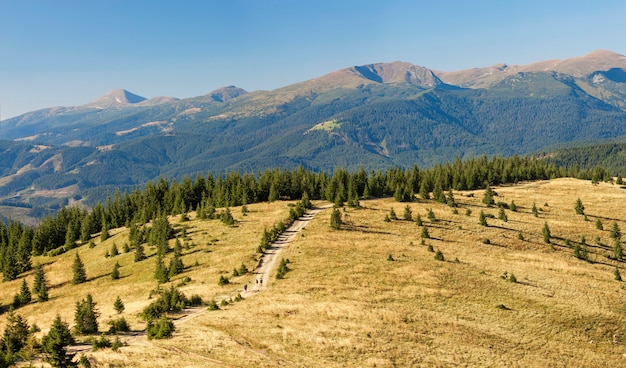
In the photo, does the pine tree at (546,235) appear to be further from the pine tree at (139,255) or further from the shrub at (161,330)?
the pine tree at (139,255)

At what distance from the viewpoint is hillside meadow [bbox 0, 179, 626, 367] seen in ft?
135

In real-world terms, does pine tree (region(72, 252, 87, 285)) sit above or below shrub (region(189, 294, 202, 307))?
below

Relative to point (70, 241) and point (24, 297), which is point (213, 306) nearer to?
point (24, 297)

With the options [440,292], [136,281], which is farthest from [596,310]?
[136,281]

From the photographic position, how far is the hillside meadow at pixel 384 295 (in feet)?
135

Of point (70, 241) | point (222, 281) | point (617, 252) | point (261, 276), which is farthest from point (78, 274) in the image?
point (617, 252)

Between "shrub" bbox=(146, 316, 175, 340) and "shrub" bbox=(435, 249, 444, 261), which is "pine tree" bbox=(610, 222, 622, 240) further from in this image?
"shrub" bbox=(146, 316, 175, 340)

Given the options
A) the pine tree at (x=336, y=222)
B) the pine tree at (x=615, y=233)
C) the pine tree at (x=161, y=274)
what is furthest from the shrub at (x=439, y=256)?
the pine tree at (x=615, y=233)

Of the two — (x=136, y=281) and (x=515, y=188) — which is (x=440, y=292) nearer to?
(x=136, y=281)

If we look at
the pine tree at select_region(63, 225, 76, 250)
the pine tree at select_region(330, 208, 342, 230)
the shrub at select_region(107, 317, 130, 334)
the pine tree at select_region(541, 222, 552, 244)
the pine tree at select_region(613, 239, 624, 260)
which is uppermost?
the pine tree at select_region(330, 208, 342, 230)

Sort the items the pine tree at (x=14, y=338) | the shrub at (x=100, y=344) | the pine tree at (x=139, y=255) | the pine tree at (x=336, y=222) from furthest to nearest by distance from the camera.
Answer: the pine tree at (x=336, y=222) < the pine tree at (x=139, y=255) < the pine tree at (x=14, y=338) < the shrub at (x=100, y=344)

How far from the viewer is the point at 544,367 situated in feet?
142

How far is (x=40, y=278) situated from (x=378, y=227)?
67.6 meters

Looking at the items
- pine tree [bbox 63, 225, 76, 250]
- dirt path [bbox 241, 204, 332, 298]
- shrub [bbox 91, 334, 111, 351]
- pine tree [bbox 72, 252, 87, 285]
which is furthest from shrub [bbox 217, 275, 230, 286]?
pine tree [bbox 63, 225, 76, 250]
